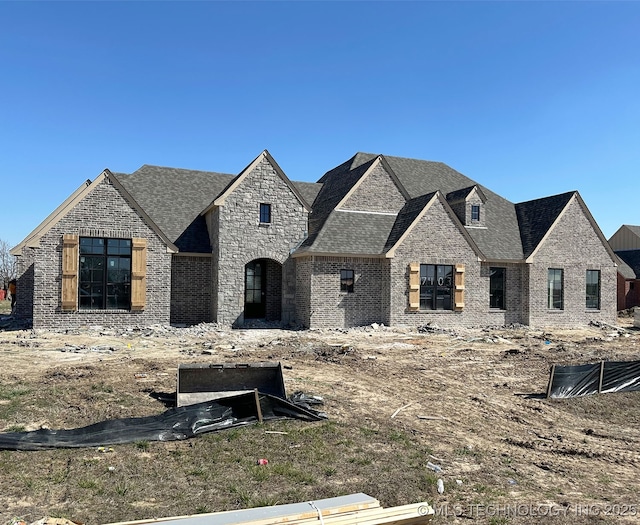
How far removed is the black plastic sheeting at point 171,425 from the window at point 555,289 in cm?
2024

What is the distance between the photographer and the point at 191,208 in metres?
24.2

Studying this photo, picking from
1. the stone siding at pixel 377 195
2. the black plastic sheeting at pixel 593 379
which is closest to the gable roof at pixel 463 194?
the stone siding at pixel 377 195

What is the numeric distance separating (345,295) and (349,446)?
1436 cm

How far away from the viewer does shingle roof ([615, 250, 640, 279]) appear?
40.2 m

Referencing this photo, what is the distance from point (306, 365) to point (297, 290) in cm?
912

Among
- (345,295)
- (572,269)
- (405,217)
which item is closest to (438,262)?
(405,217)

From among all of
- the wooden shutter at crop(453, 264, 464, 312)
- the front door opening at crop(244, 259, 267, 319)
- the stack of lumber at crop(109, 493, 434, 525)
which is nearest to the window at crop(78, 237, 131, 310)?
the front door opening at crop(244, 259, 267, 319)

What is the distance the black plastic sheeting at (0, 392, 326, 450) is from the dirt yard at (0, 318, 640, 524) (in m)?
0.17

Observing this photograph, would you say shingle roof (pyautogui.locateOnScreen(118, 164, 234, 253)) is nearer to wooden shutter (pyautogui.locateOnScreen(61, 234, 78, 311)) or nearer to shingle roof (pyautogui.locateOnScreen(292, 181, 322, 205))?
shingle roof (pyautogui.locateOnScreen(292, 181, 322, 205))

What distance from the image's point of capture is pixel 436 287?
2306cm

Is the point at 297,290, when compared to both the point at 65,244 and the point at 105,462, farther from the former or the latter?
the point at 105,462

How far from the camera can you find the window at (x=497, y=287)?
977 inches

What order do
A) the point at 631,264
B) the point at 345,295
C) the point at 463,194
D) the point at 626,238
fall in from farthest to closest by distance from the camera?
the point at 626,238, the point at 631,264, the point at 463,194, the point at 345,295

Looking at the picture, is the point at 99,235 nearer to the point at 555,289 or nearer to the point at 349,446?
the point at 349,446
